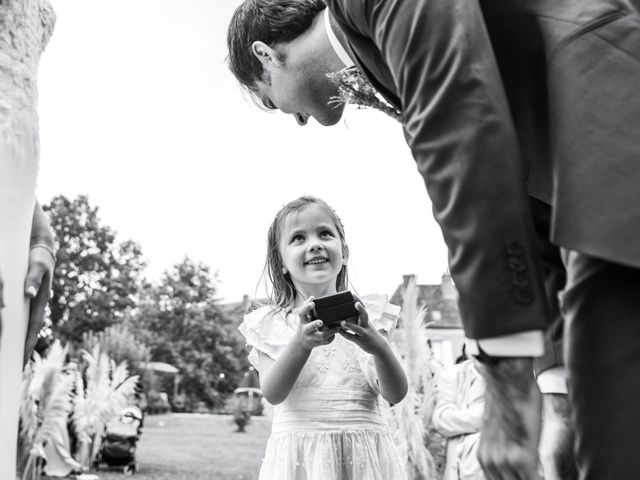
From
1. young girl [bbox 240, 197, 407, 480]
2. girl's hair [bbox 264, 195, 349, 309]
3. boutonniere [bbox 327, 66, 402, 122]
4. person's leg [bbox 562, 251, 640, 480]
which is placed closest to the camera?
person's leg [bbox 562, 251, 640, 480]

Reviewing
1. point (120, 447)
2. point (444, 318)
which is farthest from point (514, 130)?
point (444, 318)

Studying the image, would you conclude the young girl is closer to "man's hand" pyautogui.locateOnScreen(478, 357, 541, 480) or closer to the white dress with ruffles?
the white dress with ruffles

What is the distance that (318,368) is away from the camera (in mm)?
2809

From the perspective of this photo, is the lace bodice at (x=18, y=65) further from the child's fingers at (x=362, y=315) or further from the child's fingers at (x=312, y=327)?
the child's fingers at (x=362, y=315)

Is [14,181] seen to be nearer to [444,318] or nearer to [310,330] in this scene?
[310,330]

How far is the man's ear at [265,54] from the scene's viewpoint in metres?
1.73

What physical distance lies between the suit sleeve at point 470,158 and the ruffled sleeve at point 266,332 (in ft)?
6.41

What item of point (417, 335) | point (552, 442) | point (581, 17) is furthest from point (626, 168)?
point (417, 335)

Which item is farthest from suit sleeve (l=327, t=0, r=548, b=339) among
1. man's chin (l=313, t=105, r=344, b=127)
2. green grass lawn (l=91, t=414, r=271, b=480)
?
green grass lawn (l=91, t=414, r=271, b=480)

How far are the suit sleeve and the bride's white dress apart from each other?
1.41 m

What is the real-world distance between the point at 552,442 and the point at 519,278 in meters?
0.61

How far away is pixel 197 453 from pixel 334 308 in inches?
590

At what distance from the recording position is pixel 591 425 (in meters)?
0.86

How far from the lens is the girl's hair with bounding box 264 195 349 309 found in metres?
3.07
